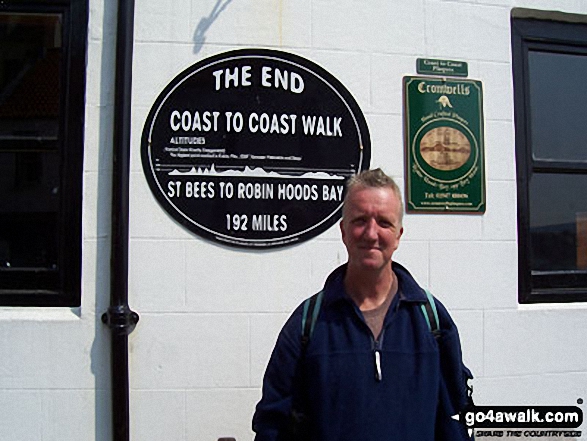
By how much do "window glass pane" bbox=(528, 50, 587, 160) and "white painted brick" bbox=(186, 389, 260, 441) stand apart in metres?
2.40

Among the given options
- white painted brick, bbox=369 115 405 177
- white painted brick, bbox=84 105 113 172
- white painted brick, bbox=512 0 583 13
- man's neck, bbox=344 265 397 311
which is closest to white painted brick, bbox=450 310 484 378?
white painted brick, bbox=369 115 405 177

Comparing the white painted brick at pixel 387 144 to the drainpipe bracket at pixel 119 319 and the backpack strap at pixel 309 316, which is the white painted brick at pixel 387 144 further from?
the drainpipe bracket at pixel 119 319

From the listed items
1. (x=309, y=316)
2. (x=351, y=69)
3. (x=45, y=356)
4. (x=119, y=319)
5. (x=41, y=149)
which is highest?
(x=351, y=69)

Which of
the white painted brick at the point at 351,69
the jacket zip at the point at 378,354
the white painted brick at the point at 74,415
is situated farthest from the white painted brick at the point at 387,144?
the white painted brick at the point at 74,415

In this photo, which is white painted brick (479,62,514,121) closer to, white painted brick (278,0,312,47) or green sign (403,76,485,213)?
green sign (403,76,485,213)

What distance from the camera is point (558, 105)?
3459mm

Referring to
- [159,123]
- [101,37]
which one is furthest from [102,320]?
[101,37]

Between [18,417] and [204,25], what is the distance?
2.39m

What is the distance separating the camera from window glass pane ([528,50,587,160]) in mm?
3385

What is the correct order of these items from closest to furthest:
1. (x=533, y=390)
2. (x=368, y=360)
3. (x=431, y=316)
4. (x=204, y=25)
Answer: (x=368, y=360) → (x=431, y=316) → (x=204, y=25) → (x=533, y=390)

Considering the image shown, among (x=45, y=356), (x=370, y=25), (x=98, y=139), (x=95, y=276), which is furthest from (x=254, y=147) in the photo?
(x=45, y=356)

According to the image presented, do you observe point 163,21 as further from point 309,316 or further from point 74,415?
point 74,415

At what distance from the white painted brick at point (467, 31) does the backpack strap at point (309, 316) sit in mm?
1956

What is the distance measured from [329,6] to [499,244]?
177 centimetres
